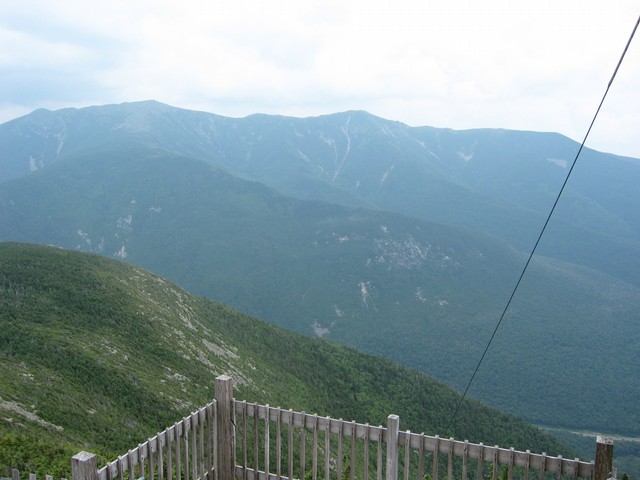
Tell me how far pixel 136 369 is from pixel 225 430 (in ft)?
52.3

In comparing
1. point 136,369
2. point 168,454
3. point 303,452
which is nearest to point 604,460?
point 303,452

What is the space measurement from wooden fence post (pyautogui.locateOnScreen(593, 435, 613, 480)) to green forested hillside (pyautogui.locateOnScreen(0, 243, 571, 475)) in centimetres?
913

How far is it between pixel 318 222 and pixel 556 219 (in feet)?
341

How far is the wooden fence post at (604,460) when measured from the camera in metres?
6.27

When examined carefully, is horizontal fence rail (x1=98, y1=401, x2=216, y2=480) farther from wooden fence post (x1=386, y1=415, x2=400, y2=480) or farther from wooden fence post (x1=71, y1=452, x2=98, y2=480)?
wooden fence post (x1=386, y1=415, x2=400, y2=480)

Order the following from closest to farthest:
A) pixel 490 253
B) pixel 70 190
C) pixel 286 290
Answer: pixel 286 290 < pixel 490 253 < pixel 70 190

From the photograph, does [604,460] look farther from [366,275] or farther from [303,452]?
[366,275]

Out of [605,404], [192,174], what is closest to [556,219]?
[605,404]

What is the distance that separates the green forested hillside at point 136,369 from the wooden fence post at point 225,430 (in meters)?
3.46

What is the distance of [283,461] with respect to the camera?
22766 mm

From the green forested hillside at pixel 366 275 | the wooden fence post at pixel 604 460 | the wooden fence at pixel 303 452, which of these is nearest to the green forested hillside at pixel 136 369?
the wooden fence at pixel 303 452

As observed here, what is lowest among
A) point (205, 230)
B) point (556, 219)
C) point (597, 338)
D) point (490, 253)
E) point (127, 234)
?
point (127, 234)

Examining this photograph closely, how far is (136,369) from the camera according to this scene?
74.6 ft

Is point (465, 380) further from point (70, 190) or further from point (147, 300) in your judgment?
point (70, 190)
